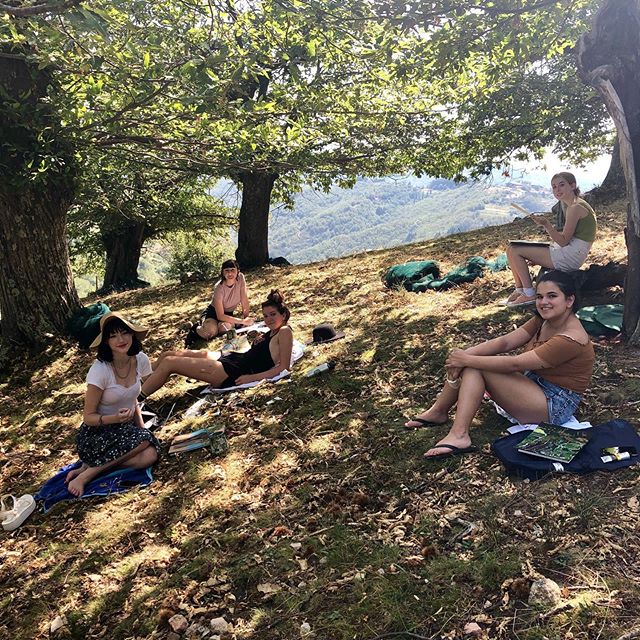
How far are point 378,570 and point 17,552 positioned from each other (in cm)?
321

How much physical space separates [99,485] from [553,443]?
432 cm

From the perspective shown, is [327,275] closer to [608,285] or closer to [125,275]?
[608,285]

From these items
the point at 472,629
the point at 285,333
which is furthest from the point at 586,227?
the point at 472,629

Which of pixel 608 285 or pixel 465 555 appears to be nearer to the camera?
pixel 465 555

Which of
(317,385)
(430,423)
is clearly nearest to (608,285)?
(430,423)

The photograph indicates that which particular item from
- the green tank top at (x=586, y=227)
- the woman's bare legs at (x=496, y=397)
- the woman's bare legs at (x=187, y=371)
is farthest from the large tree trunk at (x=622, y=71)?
the woman's bare legs at (x=187, y=371)

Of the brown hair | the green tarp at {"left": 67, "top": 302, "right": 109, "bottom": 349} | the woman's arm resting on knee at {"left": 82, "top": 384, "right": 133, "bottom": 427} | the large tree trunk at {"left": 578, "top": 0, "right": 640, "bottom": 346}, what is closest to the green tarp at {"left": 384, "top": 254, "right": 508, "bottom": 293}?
the brown hair

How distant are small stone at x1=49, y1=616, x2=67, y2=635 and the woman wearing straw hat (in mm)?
1449

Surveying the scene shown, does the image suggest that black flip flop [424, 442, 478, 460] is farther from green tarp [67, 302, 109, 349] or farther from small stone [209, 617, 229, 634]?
green tarp [67, 302, 109, 349]

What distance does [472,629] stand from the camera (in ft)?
9.45

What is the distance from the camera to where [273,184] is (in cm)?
1694

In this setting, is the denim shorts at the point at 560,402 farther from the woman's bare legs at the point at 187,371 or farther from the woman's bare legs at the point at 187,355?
the woman's bare legs at the point at 187,355

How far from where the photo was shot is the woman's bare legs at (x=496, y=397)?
15.0 feet

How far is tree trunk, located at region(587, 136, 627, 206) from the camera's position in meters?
15.2
